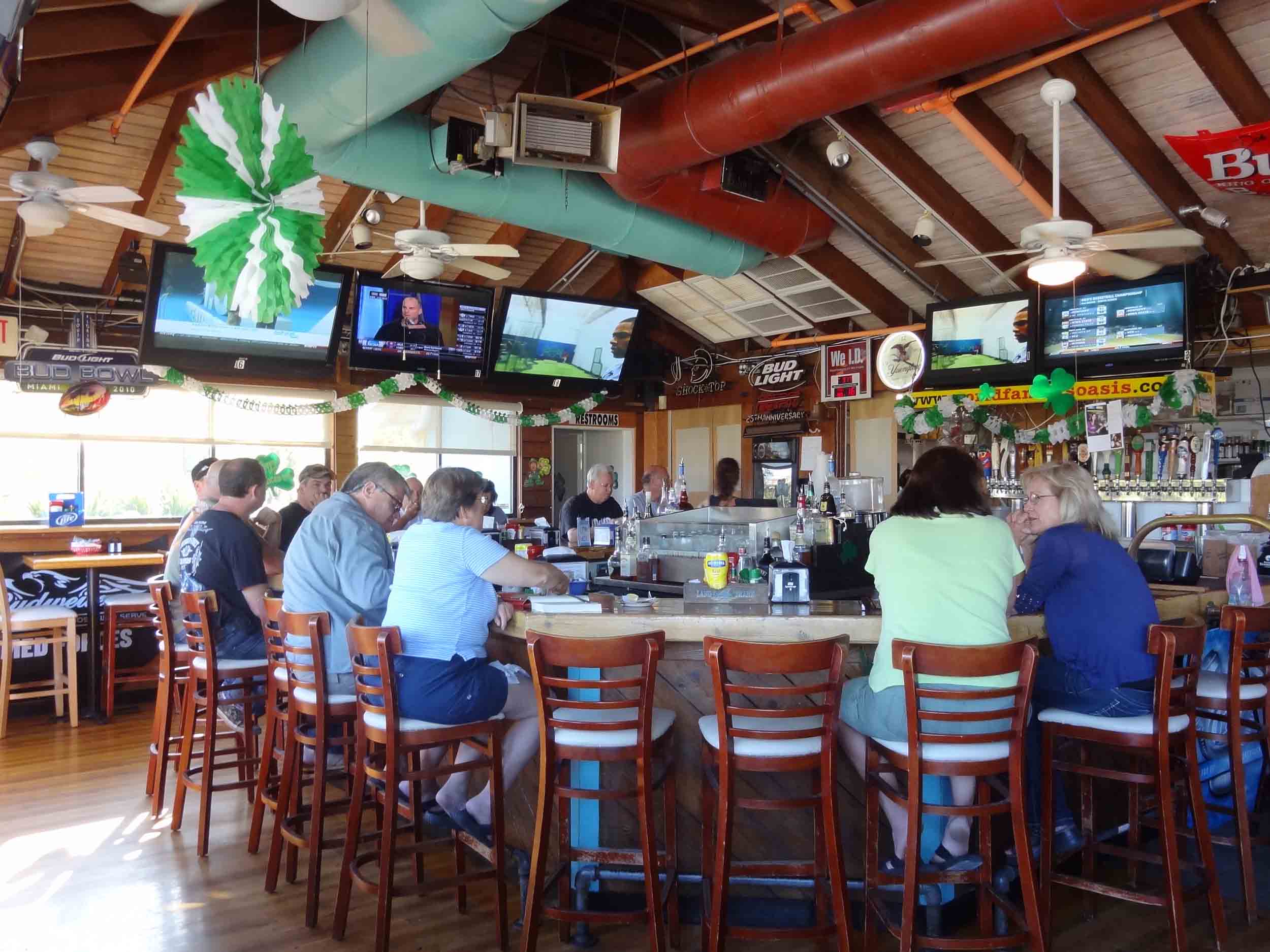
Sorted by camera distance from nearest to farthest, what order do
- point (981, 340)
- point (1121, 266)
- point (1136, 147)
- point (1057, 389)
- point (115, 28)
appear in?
point (115, 28)
point (1121, 266)
point (1136, 147)
point (1057, 389)
point (981, 340)

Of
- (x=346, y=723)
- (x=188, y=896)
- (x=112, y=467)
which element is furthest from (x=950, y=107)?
(x=112, y=467)

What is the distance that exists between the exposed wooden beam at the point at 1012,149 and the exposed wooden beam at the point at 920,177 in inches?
26.1

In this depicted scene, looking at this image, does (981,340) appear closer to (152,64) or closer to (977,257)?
(977,257)

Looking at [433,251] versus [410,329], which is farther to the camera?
[410,329]

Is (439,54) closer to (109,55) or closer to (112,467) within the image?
(109,55)

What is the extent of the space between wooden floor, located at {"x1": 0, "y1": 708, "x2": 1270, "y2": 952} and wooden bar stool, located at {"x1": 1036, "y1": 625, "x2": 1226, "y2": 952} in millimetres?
162

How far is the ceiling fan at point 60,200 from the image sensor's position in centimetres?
469

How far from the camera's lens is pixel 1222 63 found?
17.0 ft

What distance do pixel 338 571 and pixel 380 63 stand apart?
7.20 ft

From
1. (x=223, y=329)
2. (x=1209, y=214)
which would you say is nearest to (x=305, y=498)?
(x=223, y=329)

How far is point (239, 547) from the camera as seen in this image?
402cm

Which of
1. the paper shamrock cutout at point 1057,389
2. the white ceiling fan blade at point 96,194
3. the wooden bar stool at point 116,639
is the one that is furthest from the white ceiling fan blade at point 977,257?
the wooden bar stool at point 116,639

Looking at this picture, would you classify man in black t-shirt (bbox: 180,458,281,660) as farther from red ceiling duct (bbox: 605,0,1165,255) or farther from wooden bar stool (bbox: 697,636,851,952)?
red ceiling duct (bbox: 605,0,1165,255)

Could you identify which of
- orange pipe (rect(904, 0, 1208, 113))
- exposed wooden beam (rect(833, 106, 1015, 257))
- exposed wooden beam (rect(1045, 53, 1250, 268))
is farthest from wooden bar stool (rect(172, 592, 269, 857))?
Result: exposed wooden beam (rect(1045, 53, 1250, 268))
